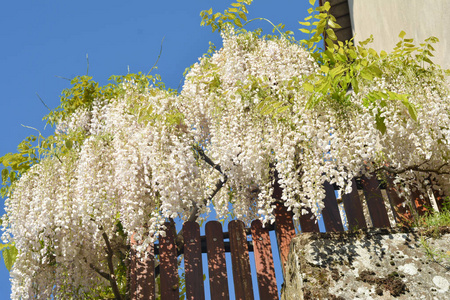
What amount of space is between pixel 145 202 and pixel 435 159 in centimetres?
272

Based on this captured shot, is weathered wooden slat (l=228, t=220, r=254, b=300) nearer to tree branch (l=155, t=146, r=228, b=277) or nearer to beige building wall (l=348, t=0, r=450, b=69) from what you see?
tree branch (l=155, t=146, r=228, b=277)

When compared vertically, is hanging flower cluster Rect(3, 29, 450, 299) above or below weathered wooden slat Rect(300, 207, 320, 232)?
above

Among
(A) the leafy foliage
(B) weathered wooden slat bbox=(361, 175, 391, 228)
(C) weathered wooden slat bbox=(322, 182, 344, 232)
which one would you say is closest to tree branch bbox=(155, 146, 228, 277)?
(A) the leafy foliage

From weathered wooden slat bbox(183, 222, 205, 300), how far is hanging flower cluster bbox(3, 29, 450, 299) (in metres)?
0.20

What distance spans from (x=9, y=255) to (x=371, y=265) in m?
3.53

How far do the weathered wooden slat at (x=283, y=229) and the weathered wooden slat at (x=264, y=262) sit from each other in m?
0.10

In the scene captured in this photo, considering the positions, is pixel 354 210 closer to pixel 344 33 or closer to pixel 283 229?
pixel 283 229

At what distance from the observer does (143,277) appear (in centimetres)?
419

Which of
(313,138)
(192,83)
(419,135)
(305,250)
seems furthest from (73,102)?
(419,135)

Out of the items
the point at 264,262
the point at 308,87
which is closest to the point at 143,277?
the point at 264,262

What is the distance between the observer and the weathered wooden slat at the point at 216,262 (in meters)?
4.02

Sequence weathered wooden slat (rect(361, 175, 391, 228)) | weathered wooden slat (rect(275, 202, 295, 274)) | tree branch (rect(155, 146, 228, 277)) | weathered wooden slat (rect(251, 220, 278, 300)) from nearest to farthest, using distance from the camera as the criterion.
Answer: weathered wooden slat (rect(251, 220, 278, 300)), weathered wooden slat (rect(275, 202, 295, 274)), weathered wooden slat (rect(361, 175, 391, 228)), tree branch (rect(155, 146, 228, 277))

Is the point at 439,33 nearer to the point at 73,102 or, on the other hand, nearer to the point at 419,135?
the point at 419,135

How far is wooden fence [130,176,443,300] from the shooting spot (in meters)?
4.05
